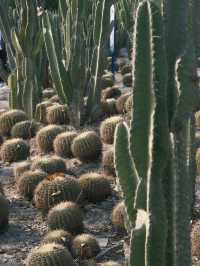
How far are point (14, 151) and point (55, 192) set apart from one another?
6.05 feet

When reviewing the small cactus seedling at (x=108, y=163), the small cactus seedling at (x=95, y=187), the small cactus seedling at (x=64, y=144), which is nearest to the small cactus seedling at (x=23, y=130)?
the small cactus seedling at (x=64, y=144)

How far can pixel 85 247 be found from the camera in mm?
4445

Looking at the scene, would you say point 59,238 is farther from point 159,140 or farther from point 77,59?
point 77,59

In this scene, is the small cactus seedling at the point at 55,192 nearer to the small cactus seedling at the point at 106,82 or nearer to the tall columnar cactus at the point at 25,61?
the tall columnar cactus at the point at 25,61

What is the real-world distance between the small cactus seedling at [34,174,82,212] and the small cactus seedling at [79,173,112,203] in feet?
0.57

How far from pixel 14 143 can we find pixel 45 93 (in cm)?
336

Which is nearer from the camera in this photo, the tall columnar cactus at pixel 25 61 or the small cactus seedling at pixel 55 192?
the small cactus seedling at pixel 55 192

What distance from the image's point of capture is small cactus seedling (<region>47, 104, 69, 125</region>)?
27.0 ft

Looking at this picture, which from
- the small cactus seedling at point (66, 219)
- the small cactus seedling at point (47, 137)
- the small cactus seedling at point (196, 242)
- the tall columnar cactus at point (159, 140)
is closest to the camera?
the tall columnar cactus at point (159, 140)

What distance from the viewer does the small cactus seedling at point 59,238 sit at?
4.45 m

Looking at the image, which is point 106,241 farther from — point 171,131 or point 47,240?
point 171,131

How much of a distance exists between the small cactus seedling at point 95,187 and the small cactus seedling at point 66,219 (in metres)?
0.65

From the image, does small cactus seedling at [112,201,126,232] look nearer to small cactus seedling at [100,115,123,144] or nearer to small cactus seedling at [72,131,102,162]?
small cactus seedling at [72,131,102,162]

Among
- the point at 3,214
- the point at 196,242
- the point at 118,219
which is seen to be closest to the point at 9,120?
the point at 3,214
